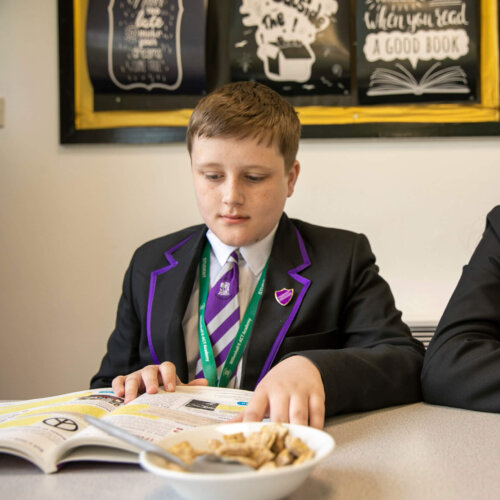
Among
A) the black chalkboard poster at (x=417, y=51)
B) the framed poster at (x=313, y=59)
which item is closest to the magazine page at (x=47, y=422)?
the framed poster at (x=313, y=59)

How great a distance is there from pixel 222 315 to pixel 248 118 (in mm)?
421

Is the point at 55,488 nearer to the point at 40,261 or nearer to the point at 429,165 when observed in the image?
the point at 40,261

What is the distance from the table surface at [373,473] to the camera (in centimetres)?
58

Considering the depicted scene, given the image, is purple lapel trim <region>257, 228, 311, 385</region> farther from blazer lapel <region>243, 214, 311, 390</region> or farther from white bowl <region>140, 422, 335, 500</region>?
white bowl <region>140, 422, 335, 500</region>

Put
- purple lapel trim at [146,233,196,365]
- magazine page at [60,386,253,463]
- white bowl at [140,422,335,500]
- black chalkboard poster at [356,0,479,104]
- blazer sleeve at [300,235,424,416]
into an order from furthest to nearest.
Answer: black chalkboard poster at [356,0,479,104] < purple lapel trim at [146,233,196,365] < blazer sleeve at [300,235,424,416] < magazine page at [60,386,253,463] < white bowl at [140,422,335,500]

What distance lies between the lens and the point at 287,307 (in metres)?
1.26

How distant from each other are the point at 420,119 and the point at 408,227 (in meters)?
0.37

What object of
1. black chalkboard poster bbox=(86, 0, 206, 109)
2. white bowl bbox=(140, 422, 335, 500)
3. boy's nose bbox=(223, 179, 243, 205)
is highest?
black chalkboard poster bbox=(86, 0, 206, 109)

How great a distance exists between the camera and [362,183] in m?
2.04

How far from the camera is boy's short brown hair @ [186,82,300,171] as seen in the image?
1.25 m

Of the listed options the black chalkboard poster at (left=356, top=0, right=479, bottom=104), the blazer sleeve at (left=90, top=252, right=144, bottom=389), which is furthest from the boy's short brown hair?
the black chalkboard poster at (left=356, top=0, right=479, bottom=104)

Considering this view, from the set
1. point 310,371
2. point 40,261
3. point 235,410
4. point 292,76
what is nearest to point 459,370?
point 310,371

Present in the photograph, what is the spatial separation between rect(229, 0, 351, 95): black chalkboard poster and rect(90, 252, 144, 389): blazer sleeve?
37.6 inches

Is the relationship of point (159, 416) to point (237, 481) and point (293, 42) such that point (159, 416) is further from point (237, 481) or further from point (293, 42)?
point (293, 42)
